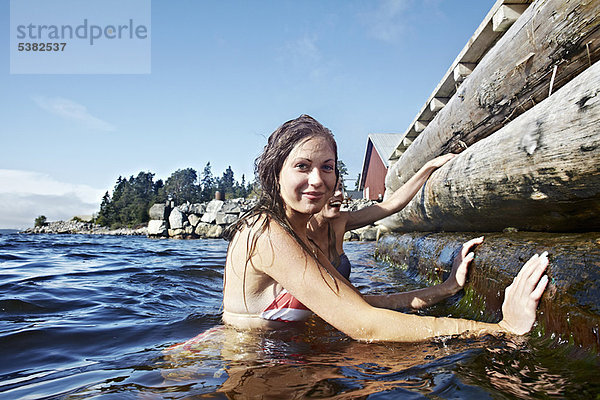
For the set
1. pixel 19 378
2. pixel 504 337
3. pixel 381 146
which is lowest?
pixel 19 378

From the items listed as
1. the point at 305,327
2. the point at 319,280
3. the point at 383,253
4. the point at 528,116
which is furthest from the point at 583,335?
the point at 383,253

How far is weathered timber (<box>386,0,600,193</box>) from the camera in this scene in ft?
8.06

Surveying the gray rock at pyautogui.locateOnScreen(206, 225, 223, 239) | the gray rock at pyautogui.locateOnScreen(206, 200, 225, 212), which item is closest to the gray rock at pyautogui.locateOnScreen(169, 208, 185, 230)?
the gray rock at pyautogui.locateOnScreen(206, 200, 225, 212)

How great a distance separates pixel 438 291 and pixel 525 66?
186 cm

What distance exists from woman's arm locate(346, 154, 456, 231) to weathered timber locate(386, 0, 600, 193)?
38 centimetres

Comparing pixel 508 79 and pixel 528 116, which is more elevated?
pixel 508 79

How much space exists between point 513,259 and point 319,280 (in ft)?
3.78

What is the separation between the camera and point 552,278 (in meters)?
1.94

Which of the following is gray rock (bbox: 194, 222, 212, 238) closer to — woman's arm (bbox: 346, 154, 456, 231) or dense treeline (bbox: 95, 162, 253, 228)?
dense treeline (bbox: 95, 162, 253, 228)

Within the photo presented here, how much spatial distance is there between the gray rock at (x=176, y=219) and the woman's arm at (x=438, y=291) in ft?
103

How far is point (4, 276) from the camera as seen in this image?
18.6 feet

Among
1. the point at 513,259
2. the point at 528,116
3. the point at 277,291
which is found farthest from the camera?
the point at 277,291

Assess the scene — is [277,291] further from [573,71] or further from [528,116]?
[573,71]

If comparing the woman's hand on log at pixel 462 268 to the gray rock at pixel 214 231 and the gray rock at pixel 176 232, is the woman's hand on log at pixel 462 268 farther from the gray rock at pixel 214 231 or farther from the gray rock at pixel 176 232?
the gray rock at pixel 176 232
